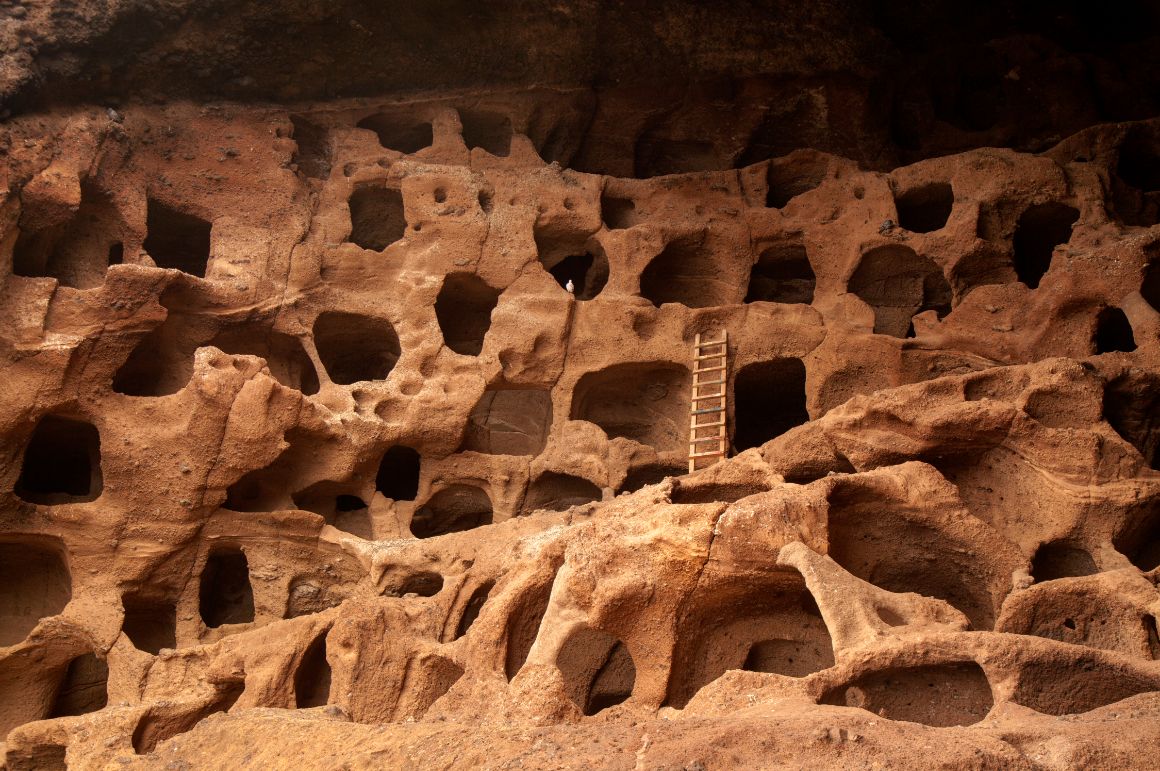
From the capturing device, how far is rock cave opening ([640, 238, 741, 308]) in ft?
34.8

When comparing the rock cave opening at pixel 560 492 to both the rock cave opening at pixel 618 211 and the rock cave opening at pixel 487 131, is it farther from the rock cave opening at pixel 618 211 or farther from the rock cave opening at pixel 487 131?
the rock cave opening at pixel 487 131

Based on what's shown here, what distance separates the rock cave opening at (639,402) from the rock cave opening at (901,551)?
10.1 feet

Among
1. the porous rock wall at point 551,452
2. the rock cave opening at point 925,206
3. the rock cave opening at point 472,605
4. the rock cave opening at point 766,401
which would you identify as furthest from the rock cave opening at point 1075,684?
the rock cave opening at point 925,206

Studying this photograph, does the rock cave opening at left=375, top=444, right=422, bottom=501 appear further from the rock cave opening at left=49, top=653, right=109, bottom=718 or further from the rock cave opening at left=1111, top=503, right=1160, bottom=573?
the rock cave opening at left=1111, top=503, right=1160, bottom=573

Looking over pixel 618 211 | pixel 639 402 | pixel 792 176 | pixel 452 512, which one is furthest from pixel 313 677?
pixel 792 176

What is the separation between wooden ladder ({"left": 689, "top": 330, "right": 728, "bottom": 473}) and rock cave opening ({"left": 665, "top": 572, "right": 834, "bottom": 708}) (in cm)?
217

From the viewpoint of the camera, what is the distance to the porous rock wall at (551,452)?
16.9ft

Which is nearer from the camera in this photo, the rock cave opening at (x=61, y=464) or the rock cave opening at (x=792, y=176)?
the rock cave opening at (x=61, y=464)

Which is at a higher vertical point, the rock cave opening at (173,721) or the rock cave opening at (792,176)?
the rock cave opening at (792,176)

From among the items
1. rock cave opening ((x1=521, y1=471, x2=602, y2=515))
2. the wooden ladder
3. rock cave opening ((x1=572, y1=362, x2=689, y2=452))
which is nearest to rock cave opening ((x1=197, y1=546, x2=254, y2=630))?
rock cave opening ((x1=521, y1=471, x2=602, y2=515))

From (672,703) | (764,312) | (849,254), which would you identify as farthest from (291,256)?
(672,703)

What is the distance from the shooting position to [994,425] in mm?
6906

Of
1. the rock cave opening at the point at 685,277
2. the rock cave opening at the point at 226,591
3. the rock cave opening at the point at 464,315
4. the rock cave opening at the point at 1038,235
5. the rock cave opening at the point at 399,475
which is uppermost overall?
the rock cave opening at the point at 1038,235

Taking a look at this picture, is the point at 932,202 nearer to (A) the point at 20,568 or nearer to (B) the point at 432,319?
(B) the point at 432,319
